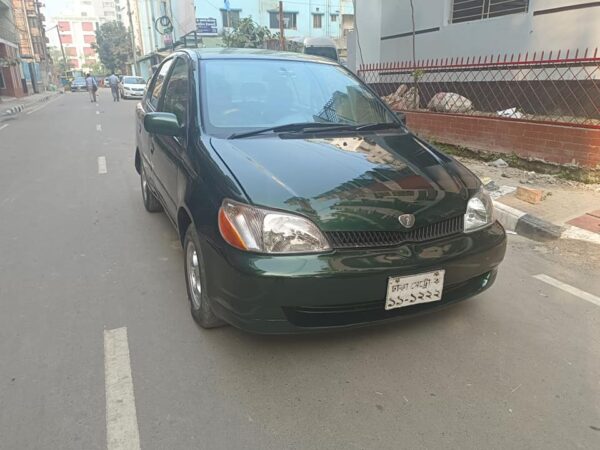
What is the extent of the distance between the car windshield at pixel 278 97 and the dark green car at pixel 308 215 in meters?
0.01

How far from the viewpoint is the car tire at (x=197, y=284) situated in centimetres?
277

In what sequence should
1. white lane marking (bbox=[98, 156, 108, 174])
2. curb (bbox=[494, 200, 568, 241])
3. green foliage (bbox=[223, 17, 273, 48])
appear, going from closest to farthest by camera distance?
1. curb (bbox=[494, 200, 568, 241])
2. white lane marking (bbox=[98, 156, 108, 174])
3. green foliage (bbox=[223, 17, 273, 48])

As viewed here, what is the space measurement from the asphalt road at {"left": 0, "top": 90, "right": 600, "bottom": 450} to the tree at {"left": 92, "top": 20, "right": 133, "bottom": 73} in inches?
3121

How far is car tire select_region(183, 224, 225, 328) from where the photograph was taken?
2.77 meters

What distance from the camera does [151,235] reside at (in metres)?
Answer: 4.70

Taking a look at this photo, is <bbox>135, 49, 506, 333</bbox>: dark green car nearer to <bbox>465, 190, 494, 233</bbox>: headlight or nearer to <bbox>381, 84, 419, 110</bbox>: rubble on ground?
<bbox>465, 190, 494, 233</bbox>: headlight

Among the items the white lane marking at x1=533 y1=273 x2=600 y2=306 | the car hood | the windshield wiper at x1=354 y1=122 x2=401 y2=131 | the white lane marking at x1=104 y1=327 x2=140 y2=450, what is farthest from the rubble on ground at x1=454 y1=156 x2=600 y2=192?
the white lane marking at x1=104 y1=327 x2=140 y2=450

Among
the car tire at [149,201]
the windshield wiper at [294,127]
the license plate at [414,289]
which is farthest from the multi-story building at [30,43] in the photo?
the license plate at [414,289]

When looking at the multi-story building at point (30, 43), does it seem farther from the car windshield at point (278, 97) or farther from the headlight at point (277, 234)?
the headlight at point (277, 234)

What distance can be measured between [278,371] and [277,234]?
2.50 feet

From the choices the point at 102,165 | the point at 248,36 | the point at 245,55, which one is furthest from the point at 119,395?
the point at 248,36

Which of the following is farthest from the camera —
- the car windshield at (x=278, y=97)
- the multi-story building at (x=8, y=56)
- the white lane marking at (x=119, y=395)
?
the multi-story building at (x=8, y=56)

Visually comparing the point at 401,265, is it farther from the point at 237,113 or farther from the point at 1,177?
the point at 1,177

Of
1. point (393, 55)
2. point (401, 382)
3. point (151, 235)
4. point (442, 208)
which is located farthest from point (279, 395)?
point (393, 55)
